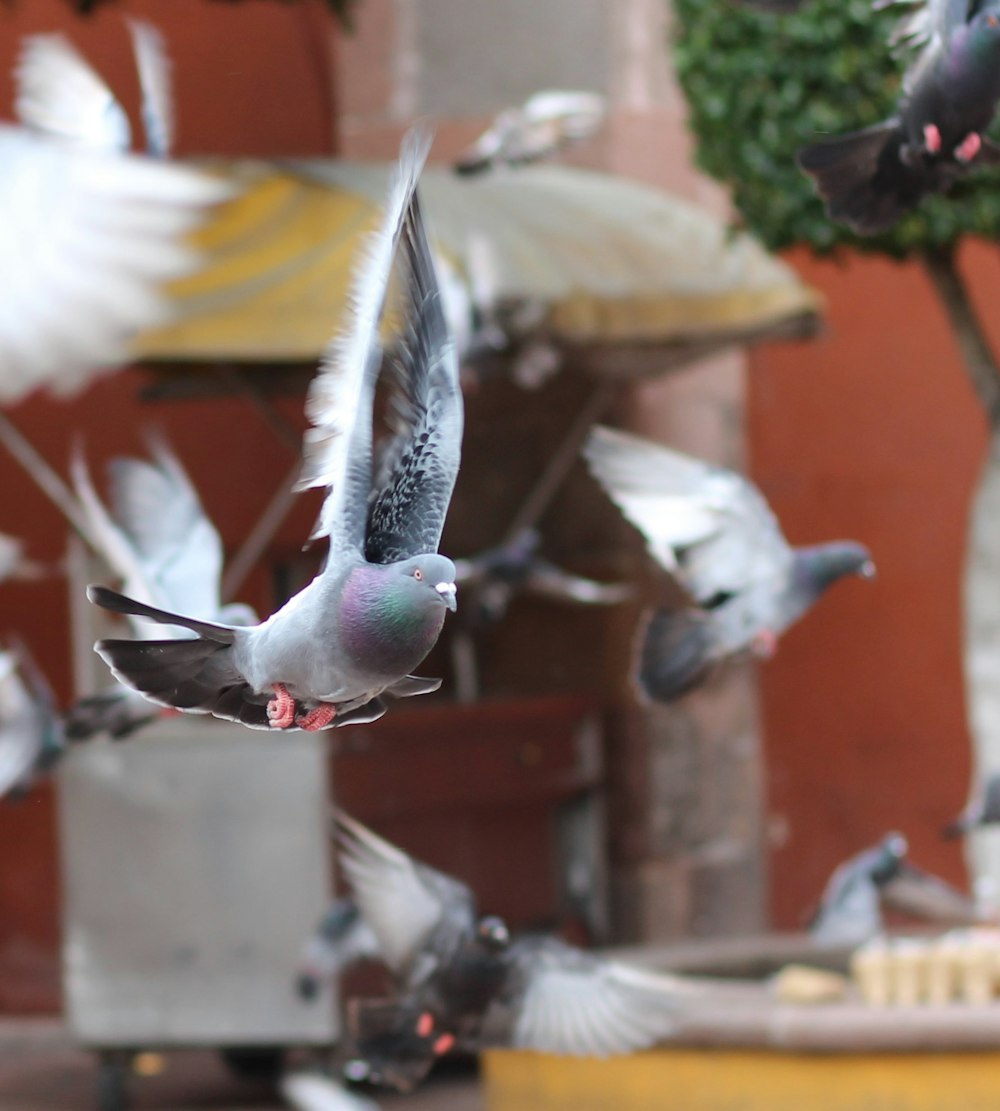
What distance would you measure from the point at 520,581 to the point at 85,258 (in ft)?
17.6

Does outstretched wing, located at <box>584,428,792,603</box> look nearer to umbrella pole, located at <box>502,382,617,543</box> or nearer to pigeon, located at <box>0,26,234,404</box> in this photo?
pigeon, located at <box>0,26,234,404</box>

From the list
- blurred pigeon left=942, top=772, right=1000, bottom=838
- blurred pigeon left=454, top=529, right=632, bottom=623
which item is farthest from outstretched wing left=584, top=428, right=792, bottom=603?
blurred pigeon left=454, top=529, right=632, bottom=623

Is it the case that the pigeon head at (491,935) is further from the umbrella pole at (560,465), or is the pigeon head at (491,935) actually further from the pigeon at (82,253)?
the umbrella pole at (560,465)

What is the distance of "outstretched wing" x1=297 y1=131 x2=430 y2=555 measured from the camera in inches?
88.0

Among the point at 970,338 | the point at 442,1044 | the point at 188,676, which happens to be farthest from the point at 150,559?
the point at 970,338

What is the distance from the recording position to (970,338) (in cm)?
588

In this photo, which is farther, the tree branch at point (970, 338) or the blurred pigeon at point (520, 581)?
the blurred pigeon at point (520, 581)

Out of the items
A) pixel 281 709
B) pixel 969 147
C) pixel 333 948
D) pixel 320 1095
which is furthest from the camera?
pixel 320 1095

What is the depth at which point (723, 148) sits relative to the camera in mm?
5707

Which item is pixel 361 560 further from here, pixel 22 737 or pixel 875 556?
pixel 875 556

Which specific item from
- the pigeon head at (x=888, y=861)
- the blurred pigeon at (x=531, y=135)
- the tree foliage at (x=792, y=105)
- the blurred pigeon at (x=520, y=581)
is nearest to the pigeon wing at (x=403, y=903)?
the pigeon head at (x=888, y=861)

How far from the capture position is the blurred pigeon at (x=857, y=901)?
5.88m

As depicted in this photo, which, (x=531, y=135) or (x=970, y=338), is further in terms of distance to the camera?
(x=531, y=135)

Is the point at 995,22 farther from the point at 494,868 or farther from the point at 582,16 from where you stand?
the point at 582,16
